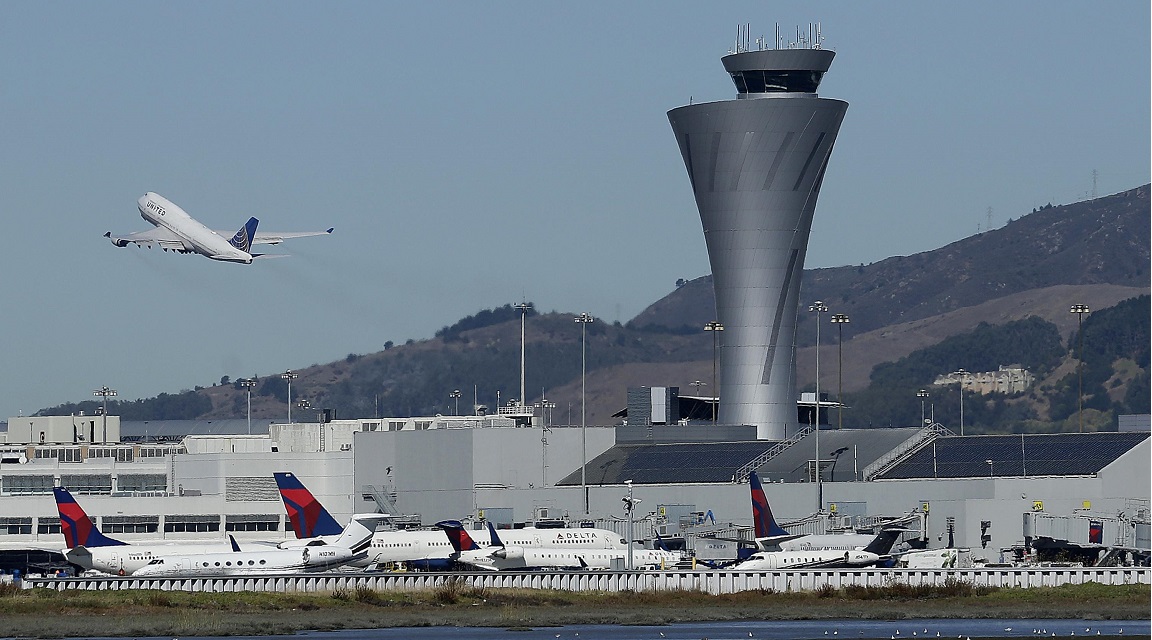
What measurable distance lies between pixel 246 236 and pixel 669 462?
42520 mm

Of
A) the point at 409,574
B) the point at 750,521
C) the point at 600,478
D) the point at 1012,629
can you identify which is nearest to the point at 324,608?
the point at 409,574

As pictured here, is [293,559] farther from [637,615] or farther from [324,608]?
[637,615]

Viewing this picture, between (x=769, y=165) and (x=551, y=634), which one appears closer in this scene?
(x=551, y=634)

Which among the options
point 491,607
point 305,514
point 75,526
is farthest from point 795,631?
point 75,526

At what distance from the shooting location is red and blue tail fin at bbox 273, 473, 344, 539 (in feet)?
399

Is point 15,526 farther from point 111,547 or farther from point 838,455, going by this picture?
point 838,455

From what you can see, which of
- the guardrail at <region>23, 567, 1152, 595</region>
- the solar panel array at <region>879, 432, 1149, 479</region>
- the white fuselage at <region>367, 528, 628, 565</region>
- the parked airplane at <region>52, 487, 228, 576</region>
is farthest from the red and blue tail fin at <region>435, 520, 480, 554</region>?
the solar panel array at <region>879, 432, 1149, 479</region>

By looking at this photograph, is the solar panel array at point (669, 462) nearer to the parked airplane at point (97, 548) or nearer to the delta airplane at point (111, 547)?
the delta airplane at point (111, 547)

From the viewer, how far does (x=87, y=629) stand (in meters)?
79.4

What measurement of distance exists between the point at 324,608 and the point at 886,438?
86225mm

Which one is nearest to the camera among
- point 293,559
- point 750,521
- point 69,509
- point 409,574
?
point 409,574

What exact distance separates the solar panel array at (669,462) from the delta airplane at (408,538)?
37.1 meters

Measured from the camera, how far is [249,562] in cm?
10825

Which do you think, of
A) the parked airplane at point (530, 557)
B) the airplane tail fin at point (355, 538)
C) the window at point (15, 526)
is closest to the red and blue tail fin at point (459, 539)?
the parked airplane at point (530, 557)
